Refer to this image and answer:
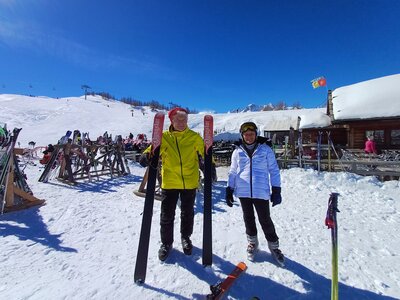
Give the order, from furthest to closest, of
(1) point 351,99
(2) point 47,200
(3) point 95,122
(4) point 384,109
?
(3) point 95,122
(1) point 351,99
(4) point 384,109
(2) point 47,200

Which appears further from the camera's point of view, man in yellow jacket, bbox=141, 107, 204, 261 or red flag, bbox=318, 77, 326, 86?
red flag, bbox=318, 77, 326, 86

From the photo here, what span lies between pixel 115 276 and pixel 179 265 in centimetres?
77

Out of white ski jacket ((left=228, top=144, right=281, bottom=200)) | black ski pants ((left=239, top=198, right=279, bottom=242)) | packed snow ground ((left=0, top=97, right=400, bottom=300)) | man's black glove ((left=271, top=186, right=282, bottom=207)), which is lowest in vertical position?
packed snow ground ((left=0, top=97, right=400, bottom=300))

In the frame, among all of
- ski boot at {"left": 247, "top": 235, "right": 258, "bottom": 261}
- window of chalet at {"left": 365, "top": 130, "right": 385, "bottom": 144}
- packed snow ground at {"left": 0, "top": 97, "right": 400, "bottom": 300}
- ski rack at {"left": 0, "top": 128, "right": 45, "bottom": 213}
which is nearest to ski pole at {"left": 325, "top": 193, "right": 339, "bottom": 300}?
packed snow ground at {"left": 0, "top": 97, "right": 400, "bottom": 300}

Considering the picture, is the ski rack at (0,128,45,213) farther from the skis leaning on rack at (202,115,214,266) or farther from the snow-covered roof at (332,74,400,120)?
the snow-covered roof at (332,74,400,120)

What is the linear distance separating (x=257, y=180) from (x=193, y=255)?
53.4 inches

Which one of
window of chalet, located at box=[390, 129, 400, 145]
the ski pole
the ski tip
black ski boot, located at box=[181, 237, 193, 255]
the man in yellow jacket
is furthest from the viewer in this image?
window of chalet, located at box=[390, 129, 400, 145]

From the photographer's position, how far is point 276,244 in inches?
137

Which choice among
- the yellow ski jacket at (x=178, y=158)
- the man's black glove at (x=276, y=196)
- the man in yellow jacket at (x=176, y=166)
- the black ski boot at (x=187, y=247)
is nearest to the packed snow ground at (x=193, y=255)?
the black ski boot at (x=187, y=247)

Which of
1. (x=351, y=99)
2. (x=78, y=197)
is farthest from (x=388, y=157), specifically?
(x=78, y=197)

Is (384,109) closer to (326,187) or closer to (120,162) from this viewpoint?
(326,187)

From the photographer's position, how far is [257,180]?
3.43m

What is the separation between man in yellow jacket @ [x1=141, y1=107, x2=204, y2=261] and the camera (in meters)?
3.45

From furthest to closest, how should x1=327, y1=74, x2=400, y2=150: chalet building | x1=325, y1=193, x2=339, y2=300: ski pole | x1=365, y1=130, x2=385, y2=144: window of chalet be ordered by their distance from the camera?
x1=365, y1=130, x2=385, y2=144: window of chalet
x1=327, y1=74, x2=400, y2=150: chalet building
x1=325, y1=193, x2=339, y2=300: ski pole
